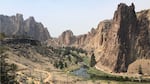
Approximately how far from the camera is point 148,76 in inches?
5822

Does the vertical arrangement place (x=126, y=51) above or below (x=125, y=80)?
above

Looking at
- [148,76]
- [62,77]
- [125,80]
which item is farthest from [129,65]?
[62,77]

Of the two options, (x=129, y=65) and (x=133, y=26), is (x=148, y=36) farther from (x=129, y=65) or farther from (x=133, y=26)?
(x=129, y=65)

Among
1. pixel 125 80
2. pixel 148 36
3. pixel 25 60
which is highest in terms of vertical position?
pixel 148 36

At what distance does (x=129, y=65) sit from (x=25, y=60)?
52.4m

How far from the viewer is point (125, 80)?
447 ft

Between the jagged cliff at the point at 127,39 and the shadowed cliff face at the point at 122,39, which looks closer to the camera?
the jagged cliff at the point at 127,39

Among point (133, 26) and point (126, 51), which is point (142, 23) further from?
point (126, 51)

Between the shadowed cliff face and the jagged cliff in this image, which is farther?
the shadowed cliff face

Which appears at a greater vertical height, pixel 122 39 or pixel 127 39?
pixel 122 39

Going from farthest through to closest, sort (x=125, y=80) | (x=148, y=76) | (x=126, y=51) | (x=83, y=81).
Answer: (x=126, y=51), (x=148, y=76), (x=125, y=80), (x=83, y=81)

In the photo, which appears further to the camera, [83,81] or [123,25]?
[123,25]

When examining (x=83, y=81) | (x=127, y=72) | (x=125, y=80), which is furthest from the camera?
(x=127, y=72)

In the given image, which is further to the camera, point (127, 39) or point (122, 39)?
point (122, 39)
